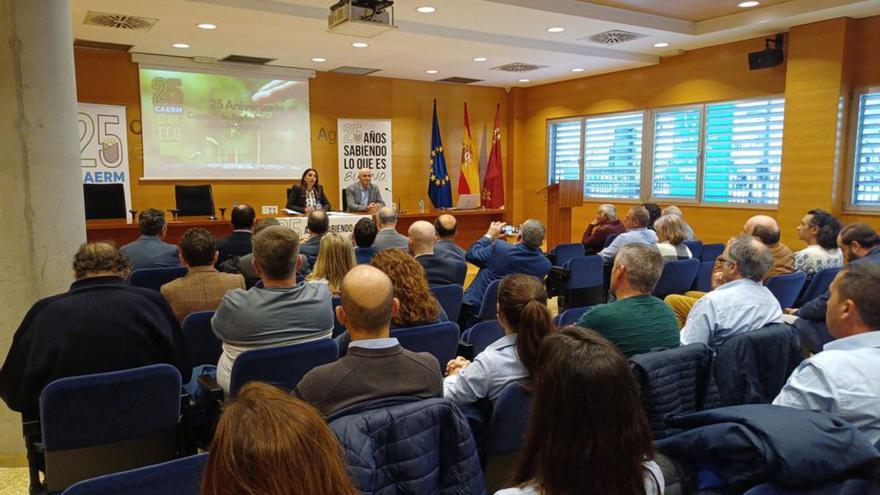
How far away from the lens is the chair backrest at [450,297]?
390 centimetres

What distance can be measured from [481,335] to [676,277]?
2167mm

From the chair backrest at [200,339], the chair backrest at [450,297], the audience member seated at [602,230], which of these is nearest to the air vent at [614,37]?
the audience member seated at [602,230]

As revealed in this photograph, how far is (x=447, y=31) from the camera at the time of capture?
7.32m

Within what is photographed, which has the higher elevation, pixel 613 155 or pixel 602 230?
pixel 613 155

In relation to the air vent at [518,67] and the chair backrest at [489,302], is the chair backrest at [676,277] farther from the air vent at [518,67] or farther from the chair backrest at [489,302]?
the air vent at [518,67]

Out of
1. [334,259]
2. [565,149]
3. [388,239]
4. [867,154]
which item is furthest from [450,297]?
[565,149]

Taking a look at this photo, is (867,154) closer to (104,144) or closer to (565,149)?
(565,149)

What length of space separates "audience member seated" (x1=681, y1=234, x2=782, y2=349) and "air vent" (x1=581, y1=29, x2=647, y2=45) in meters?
5.20

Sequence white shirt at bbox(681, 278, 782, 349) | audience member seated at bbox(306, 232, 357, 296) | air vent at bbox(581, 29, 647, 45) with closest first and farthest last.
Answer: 1. white shirt at bbox(681, 278, 782, 349)
2. audience member seated at bbox(306, 232, 357, 296)
3. air vent at bbox(581, 29, 647, 45)

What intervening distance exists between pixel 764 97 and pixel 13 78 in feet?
27.3

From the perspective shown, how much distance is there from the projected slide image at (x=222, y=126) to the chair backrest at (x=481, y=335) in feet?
22.9

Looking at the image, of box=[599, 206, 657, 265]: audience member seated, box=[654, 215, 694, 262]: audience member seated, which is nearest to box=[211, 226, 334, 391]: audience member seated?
box=[654, 215, 694, 262]: audience member seated

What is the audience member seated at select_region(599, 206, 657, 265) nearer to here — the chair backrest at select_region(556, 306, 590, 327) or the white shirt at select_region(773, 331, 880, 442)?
the chair backrest at select_region(556, 306, 590, 327)

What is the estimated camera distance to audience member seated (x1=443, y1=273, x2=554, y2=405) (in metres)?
2.12
